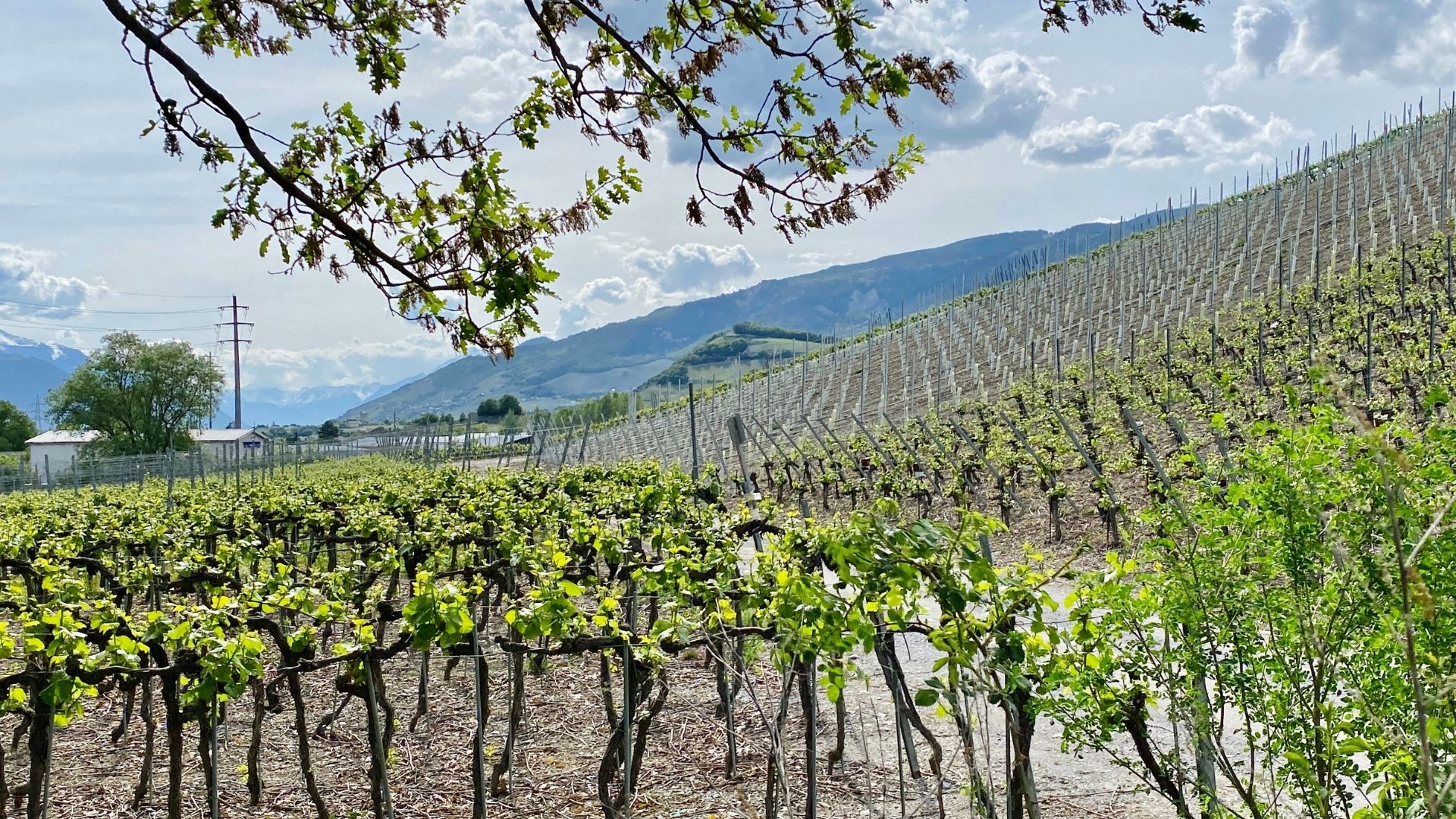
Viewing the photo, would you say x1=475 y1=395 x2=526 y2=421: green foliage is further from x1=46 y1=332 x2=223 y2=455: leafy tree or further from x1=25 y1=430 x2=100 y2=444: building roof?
x1=46 y1=332 x2=223 y2=455: leafy tree

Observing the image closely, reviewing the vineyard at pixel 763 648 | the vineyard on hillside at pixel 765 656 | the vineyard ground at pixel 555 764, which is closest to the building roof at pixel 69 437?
the vineyard at pixel 763 648

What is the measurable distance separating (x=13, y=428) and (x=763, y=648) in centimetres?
8858

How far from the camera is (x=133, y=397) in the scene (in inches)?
2110

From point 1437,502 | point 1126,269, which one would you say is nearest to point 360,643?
point 1437,502

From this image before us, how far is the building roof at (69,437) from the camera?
181ft

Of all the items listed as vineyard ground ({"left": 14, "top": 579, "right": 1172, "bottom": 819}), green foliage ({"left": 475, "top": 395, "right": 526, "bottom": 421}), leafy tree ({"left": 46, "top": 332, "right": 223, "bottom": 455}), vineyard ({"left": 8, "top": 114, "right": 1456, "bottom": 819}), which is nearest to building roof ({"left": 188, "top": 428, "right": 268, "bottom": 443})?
leafy tree ({"left": 46, "top": 332, "right": 223, "bottom": 455})

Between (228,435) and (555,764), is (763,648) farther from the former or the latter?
(228,435)

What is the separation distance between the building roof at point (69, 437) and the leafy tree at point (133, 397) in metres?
1.22

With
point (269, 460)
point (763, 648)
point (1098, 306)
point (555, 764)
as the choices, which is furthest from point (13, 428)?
point (763, 648)

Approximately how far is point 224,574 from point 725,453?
71.4ft

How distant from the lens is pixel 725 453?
27.5 metres

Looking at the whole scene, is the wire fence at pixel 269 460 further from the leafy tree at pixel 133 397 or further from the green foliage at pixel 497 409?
the green foliage at pixel 497 409

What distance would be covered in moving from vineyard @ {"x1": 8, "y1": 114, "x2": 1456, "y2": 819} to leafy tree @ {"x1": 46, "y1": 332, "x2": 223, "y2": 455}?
4545cm

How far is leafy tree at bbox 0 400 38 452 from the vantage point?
7456 cm
